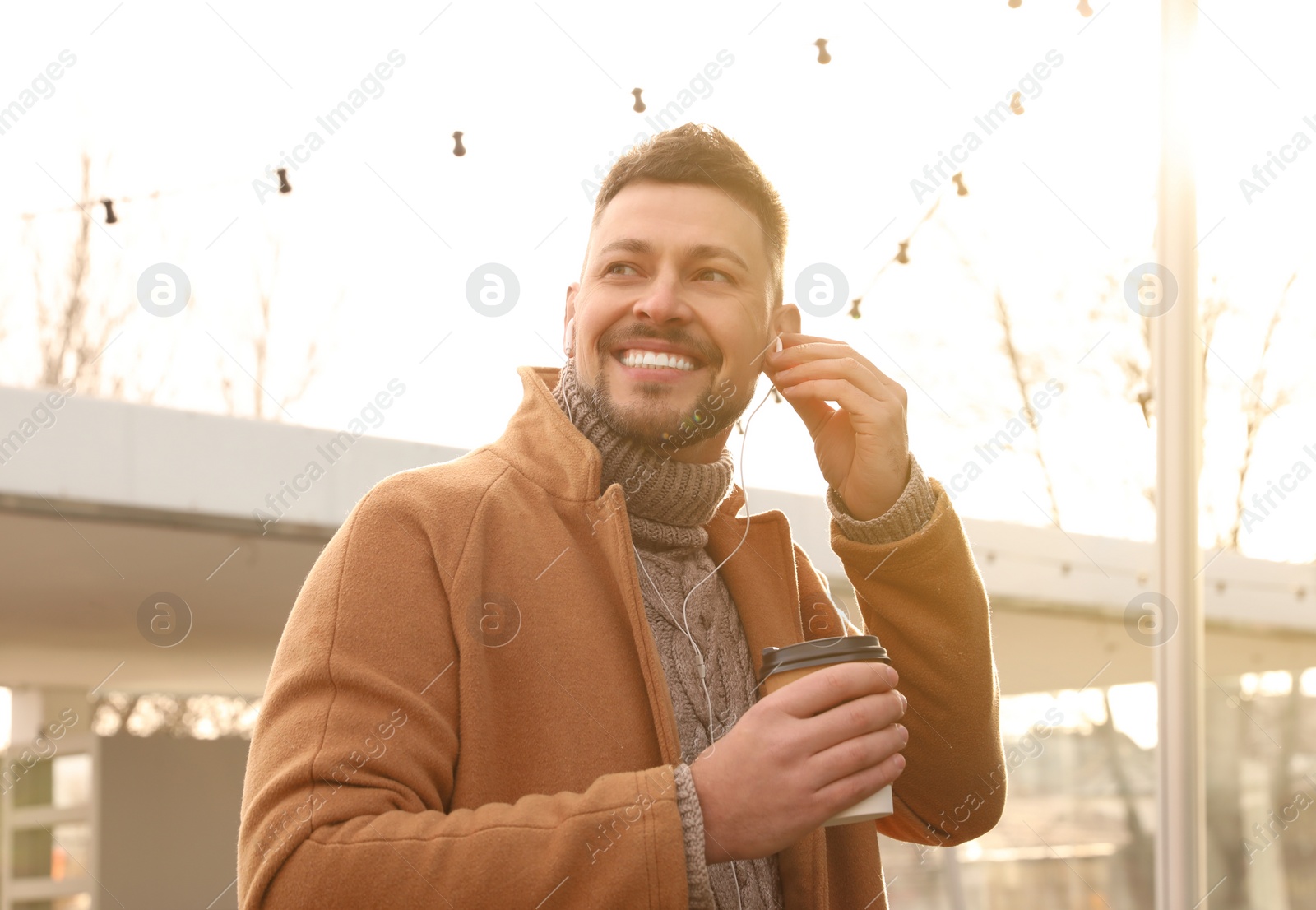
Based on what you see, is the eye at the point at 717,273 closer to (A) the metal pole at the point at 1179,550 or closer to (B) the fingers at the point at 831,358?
(B) the fingers at the point at 831,358

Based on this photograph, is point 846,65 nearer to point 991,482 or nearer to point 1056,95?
point 1056,95

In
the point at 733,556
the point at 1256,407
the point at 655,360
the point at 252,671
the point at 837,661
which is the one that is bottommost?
the point at 837,661

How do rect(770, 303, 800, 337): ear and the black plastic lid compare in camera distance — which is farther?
rect(770, 303, 800, 337): ear

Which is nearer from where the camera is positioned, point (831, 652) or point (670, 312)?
point (831, 652)

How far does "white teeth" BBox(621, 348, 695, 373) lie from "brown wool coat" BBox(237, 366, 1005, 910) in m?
0.14

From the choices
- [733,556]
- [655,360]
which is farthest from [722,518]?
[655,360]

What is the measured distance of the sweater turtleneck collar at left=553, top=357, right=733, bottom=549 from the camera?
1631 mm

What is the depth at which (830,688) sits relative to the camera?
117 centimetres

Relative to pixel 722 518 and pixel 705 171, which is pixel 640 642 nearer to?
pixel 722 518

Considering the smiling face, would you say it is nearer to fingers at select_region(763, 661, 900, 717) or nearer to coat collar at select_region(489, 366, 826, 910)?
coat collar at select_region(489, 366, 826, 910)

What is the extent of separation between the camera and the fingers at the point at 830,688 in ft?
3.83

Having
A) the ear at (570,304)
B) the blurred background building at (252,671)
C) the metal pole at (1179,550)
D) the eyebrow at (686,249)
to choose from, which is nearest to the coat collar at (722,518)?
the ear at (570,304)

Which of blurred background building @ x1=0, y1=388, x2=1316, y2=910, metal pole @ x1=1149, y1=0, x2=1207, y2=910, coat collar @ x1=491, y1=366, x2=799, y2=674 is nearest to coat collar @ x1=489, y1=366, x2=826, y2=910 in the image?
coat collar @ x1=491, y1=366, x2=799, y2=674

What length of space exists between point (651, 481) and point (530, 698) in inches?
16.1
